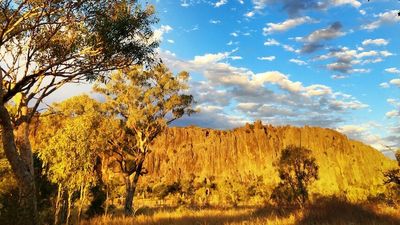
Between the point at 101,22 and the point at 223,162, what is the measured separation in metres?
175

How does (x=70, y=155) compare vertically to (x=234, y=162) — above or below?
below

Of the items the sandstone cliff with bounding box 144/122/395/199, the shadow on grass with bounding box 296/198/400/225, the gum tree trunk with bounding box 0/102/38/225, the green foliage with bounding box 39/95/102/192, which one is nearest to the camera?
the gum tree trunk with bounding box 0/102/38/225

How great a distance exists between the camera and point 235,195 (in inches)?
3332

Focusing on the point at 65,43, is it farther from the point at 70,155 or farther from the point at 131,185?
the point at 131,185

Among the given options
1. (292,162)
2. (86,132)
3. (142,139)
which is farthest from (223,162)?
(86,132)

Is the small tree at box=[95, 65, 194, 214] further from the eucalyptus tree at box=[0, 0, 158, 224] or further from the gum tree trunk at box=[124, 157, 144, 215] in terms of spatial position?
the eucalyptus tree at box=[0, 0, 158, 224]

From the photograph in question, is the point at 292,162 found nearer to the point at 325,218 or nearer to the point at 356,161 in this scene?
the point at 325,218

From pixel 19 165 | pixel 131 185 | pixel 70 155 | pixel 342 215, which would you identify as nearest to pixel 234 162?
pixel 131 185

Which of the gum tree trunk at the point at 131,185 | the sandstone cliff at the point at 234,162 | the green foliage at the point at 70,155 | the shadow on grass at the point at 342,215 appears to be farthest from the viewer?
the sandstone cliff at the point at 234,162

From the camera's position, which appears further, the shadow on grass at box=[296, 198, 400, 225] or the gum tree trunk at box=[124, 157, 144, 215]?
the gum tree trunk at box=[124, 157, 144, 215]

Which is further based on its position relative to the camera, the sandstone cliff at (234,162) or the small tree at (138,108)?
the sandstone cliff at (234,162)

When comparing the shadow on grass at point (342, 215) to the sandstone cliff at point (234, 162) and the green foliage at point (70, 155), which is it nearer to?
the green foliage at point (70, 155)

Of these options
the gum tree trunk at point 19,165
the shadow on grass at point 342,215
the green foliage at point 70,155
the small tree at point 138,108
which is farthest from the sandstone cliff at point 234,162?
the gum tree trunk at point 19,165

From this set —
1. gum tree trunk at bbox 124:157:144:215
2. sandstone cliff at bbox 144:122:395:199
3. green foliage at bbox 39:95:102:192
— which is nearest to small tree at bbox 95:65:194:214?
gum tree trunk at bbox 124:157:144:215
